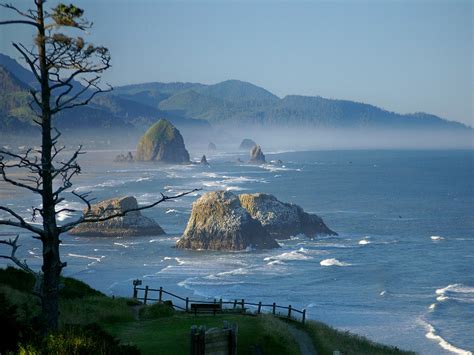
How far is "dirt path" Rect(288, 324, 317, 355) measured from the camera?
29.1 meters

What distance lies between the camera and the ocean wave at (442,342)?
43.8 metres

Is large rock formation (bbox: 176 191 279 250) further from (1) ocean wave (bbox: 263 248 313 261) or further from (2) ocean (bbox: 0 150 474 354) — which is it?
(1) ocean wave (bbox: 263 248 313 261)

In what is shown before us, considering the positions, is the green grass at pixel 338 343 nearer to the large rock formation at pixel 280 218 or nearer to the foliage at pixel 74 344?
the foliage at pixel 74 344

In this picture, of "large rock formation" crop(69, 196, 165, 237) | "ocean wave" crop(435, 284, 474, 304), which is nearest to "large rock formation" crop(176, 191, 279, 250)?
"large rock formation" crop(69, 196, 165, 237)

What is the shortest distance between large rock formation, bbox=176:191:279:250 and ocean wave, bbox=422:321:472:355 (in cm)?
3246

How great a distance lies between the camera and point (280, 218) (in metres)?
88.1

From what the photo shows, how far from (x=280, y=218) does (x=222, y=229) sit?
1018cm

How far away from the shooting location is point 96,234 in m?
88.8

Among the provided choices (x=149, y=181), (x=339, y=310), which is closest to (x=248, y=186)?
(x=149, y=181)

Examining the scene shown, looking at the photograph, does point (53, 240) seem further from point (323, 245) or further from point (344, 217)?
point (344, 217)

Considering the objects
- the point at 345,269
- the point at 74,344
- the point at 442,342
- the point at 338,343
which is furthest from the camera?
the point at 345,269

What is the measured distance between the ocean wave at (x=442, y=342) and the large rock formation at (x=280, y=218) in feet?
127

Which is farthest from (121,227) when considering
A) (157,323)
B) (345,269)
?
(157,323)

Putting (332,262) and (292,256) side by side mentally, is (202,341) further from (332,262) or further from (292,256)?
(292,256)
